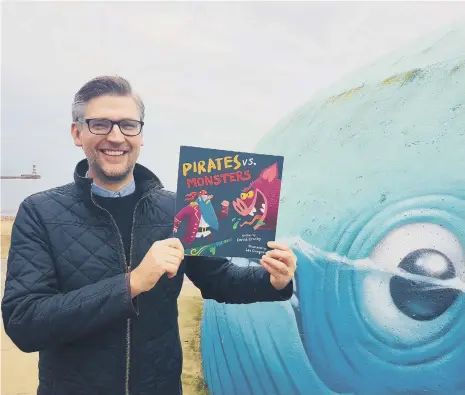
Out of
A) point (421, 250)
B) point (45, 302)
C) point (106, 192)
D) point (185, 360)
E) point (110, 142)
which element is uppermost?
point (110, 142)

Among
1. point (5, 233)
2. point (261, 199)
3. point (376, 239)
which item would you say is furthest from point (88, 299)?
point (5, 233)

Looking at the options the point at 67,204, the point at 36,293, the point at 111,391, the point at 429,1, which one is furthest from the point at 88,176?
the point at 429,1

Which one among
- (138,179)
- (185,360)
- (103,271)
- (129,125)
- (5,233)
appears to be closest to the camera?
(103,271)

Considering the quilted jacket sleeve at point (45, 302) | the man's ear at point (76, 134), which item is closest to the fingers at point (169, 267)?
the quilted jacket sleeve at point (45, 302)

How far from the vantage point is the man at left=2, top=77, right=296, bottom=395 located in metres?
1.39

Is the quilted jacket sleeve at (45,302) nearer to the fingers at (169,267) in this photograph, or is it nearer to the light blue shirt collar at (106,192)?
the fingers at (169,267)

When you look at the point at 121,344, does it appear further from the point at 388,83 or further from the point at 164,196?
the point at 388,83

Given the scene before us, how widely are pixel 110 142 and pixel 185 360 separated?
2.02 m

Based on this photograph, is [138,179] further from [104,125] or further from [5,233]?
[5,233]

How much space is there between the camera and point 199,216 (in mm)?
1654

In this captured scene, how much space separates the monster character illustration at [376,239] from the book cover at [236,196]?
0.87m

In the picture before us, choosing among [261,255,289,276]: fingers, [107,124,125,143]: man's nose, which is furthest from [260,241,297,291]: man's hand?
[107,124,125,143]: man's nose

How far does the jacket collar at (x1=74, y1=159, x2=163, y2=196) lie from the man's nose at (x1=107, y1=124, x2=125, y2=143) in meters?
0.16

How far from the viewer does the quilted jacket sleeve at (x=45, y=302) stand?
1357mm
